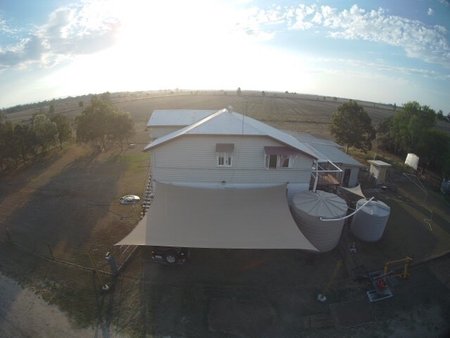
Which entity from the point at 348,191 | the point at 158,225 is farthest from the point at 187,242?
the point at 348,191

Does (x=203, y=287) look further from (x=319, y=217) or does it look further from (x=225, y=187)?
(x=319, y=217)

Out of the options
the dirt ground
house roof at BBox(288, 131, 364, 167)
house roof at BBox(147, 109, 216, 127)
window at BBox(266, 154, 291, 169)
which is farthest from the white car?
house roof at BBox(288, 131, 364, 167)

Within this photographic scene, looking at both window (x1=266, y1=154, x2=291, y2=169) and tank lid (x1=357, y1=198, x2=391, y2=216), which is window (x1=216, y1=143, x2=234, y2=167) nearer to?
window (x1=266, y1=154, x2=291, y2=169)

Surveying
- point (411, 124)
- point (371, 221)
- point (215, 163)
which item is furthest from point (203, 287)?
point (411, 124)

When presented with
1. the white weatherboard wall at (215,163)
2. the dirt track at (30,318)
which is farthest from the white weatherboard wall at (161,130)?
the dirt track at (30,318)

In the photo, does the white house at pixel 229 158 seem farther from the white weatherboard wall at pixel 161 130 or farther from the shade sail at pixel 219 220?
the white weatherboard wall at pixel 161 130
